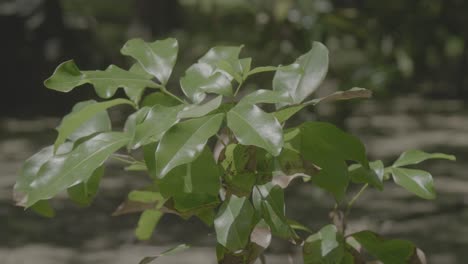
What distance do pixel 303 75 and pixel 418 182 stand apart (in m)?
0.22

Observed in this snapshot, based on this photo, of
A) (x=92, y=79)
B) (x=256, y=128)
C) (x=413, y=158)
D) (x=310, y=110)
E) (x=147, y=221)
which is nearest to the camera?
(x=256, y=128)

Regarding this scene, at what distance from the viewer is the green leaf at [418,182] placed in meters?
1.20

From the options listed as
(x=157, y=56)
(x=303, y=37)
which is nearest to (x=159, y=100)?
(x=157, y=56)

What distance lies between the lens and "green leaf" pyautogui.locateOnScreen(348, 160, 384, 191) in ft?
3.86

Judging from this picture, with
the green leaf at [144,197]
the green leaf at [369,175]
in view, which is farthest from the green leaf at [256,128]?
the green leaf at [144,197]

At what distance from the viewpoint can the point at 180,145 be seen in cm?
99

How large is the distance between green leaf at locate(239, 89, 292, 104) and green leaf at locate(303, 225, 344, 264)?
0.83 ft

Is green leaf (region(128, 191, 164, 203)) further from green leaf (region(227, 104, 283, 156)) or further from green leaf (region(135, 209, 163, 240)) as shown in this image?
green leaf (region(227, 104, 283, 156))

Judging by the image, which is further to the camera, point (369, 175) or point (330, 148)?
point (369, 175)

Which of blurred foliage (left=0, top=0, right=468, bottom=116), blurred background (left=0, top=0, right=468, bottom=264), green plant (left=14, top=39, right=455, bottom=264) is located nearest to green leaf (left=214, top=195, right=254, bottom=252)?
green plant (left=14, top=39, right=455, bottom=264)

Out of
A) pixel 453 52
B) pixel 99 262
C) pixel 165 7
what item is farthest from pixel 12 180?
pixel 165 7

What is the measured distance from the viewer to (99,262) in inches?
158

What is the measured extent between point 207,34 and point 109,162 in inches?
265

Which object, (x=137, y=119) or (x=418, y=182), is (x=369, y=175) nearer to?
(x=418, y=182)
